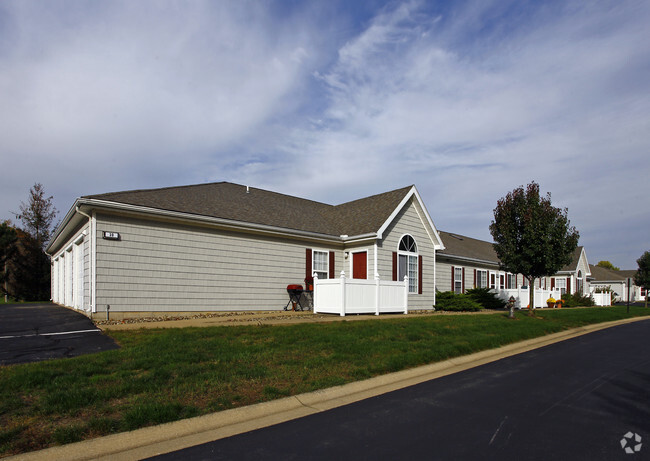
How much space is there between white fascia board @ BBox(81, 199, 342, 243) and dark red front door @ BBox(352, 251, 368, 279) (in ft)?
3.50

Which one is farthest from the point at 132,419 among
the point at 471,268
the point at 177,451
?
the point at 471,268

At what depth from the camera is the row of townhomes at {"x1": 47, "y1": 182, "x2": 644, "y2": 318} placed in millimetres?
13367

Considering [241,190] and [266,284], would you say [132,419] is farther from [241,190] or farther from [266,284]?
[241,190]

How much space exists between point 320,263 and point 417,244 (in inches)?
195

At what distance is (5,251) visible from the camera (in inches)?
1237

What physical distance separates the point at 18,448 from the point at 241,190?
17.5 m

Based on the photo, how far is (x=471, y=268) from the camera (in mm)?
28406

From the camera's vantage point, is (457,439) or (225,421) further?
(225,421)

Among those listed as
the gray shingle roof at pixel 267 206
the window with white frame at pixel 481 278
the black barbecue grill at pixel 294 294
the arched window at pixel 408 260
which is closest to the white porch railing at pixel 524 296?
the window with white frame at pixel 481 278

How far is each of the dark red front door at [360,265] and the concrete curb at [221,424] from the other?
10.9m

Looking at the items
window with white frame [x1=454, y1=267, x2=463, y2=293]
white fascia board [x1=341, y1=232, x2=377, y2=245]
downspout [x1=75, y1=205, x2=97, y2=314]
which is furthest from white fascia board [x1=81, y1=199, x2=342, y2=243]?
window with white frame [x1=454, y1=267, x2=463, y2=293]

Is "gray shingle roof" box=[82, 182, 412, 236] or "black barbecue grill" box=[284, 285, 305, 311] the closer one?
"gray shingle roof" box=[82, 182, 412, 236]

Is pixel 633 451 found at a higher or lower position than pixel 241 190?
lower

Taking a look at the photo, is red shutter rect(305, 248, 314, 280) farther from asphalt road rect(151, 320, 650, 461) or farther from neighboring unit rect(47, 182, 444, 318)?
asphalt road rect(151, 320, 650, 461)
